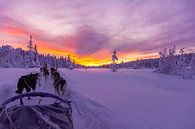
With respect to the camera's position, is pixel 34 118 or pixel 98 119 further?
pixel 98 119

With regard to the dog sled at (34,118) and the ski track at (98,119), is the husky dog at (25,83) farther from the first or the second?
the dog sled at (34,118)

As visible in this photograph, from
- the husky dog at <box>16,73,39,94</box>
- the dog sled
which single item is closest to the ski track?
the dog sled

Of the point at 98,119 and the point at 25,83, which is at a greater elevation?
the point at 25,83

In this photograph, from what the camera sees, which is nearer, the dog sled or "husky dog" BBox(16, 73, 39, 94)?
the dog sled

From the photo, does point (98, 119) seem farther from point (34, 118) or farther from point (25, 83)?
point (25, 83)

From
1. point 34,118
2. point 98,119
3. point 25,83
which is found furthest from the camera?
point 25,83

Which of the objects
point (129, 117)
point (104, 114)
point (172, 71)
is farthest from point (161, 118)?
point (172, 71)

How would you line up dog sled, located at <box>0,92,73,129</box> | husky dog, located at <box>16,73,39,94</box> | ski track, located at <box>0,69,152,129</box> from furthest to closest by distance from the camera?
husky dog, located at <box>16,73,39,94</box> → ski track, located at <box>0,69,152,129</box> → dog sled, located at <box>0,92,73,129</box>

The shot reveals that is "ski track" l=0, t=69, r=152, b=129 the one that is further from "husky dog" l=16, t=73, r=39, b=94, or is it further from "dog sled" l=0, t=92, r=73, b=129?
"husky dog" l=16, t=73, r=39, b=94

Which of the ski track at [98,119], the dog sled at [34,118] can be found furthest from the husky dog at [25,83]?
the dog sled at [34,118]

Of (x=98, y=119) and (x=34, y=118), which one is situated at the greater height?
(x=34, y=118)

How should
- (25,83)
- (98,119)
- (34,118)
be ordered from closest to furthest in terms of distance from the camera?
(34,118), (98,119), (25,83)

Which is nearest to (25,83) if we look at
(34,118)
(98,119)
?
(98,119)

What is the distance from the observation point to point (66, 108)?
3910 millimetres
